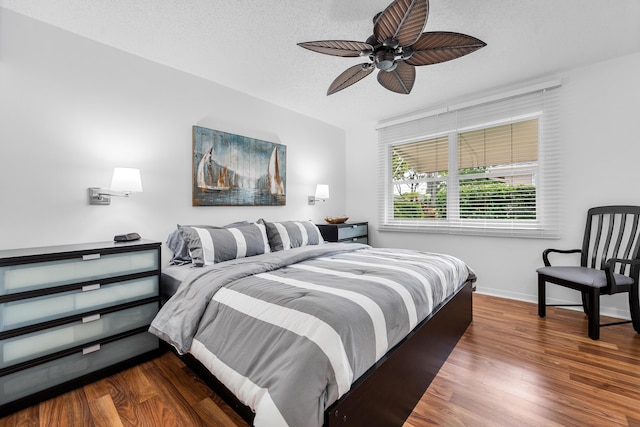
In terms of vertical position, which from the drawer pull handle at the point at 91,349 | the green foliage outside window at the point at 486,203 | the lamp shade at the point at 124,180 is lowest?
the drawer pull handle at the point at 91,349

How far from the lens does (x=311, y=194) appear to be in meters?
4.24

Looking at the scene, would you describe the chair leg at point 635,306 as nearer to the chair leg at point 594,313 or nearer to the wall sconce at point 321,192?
the chair leg at point 594,313

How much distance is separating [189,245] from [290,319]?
4.92ft

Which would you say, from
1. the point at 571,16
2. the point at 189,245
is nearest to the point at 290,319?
the point at 189,245

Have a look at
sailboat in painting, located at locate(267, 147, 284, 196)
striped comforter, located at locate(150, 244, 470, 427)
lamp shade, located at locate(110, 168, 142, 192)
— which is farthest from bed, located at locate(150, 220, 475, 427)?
sailboat in painting, located at locate(267, 147, 284, 196)

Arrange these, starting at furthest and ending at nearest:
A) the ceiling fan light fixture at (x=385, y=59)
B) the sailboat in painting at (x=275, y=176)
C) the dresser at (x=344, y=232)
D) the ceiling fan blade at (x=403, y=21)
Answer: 1. the dresser at (x=344, y=232)
2. the sailboat in painting at (x=275, y=176)
3. the ceiling fan light fixture at (x=385, y=59)
4. the ceiling fan blade at (x=403, y=21)

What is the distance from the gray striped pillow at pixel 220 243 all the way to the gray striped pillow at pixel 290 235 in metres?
0.21

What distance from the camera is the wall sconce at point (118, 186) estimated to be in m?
2.15

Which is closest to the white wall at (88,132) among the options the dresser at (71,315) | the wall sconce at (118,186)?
the wall sconce at (118,186)

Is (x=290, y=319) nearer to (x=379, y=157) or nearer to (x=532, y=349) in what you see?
(x=532, y=349)

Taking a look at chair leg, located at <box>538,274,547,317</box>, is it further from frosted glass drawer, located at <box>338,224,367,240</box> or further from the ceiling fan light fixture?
the ceiling fan light fixture

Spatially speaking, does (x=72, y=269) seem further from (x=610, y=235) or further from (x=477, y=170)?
(x=610, y=235)

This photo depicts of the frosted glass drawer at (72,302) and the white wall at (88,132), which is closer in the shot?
the frosted glass drawer at (72,302)

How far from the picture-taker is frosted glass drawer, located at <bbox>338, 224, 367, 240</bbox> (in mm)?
3934
